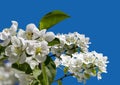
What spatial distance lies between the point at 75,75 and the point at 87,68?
0.33 ft

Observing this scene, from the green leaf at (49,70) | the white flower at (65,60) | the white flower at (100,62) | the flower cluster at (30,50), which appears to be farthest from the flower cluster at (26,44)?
the white flower at (100,62)

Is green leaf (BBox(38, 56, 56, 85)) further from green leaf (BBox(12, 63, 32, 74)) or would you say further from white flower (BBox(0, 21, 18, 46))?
white flower (BBox(0, 21, 18, 46))

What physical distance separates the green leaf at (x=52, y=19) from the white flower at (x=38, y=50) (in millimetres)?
203

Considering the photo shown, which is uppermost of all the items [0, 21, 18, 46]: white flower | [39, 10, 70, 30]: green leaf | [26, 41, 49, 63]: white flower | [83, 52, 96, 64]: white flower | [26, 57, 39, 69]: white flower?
[83, 52, 96, 64]: white flower

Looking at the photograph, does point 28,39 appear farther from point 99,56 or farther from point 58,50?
point 99,56

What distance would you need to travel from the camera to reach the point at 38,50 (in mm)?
1304

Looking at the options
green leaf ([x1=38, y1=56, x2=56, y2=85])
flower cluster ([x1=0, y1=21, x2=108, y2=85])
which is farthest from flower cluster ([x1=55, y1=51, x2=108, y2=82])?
green leaf ([x1=38, y1=56, x2=56, y2=85])

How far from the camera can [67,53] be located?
2191 millimetres

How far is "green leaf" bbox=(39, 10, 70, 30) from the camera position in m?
1.51

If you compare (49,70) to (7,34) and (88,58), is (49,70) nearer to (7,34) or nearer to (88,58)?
(7,34)

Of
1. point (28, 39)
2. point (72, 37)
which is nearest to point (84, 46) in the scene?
point (72, 37)

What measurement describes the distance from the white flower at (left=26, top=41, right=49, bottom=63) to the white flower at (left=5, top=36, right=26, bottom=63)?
0.13 feet

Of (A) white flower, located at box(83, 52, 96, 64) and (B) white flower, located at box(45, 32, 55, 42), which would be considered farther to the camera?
(A) white flower, located at box(83, 52, 96, 64)

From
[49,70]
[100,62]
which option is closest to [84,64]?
[100,62]
